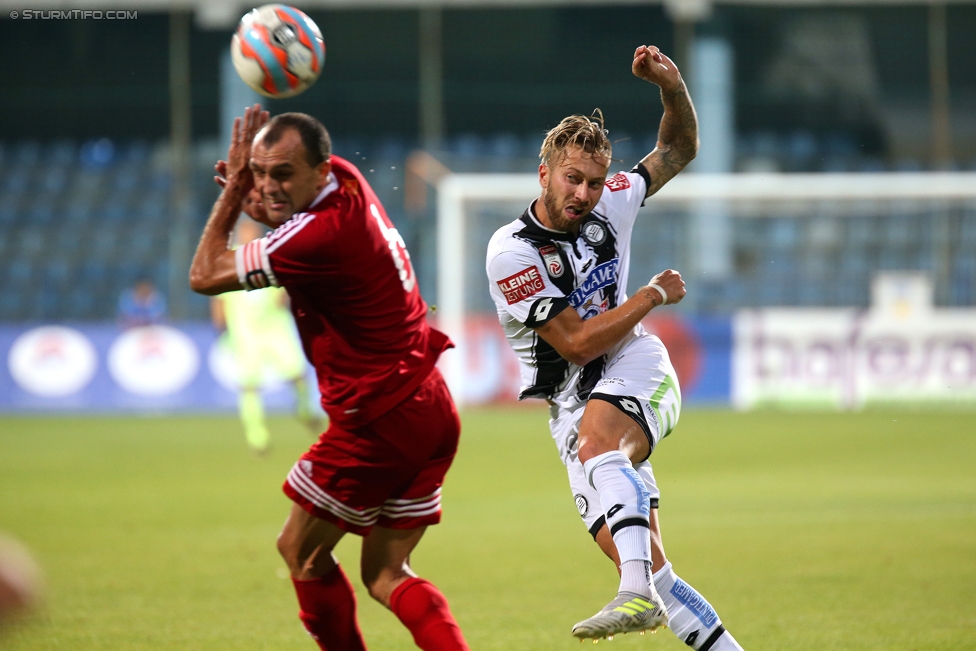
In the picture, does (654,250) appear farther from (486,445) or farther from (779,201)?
(486,445)

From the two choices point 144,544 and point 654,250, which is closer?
point 144,544

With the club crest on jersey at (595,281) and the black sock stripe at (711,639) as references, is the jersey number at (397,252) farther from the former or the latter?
the black sock stripe at (711,639)

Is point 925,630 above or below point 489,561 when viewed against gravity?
above

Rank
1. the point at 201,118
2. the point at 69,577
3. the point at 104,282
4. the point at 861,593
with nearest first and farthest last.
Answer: the point at 861,593 → the point at 69,577 → the point at 104,282 → the point at 201,118

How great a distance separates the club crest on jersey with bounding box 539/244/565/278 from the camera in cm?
449

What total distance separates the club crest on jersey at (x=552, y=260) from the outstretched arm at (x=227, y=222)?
44.8 inches

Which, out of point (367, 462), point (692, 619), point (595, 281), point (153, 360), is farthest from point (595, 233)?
point (153, 360)

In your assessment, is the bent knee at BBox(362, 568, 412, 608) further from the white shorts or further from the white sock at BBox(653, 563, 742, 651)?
the white sock at BBox(653, 563, 742, 651)

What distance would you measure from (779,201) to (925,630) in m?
14.9

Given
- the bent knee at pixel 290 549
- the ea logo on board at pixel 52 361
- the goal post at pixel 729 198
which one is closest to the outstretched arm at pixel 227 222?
the bent knee at pixel 290 549

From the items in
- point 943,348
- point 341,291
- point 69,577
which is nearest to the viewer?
point 341,291

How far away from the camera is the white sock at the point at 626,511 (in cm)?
390

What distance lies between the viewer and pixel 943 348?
17.2 meters

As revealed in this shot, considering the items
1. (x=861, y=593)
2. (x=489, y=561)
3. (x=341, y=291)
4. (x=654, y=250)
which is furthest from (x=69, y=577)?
(x=654, y=250)
